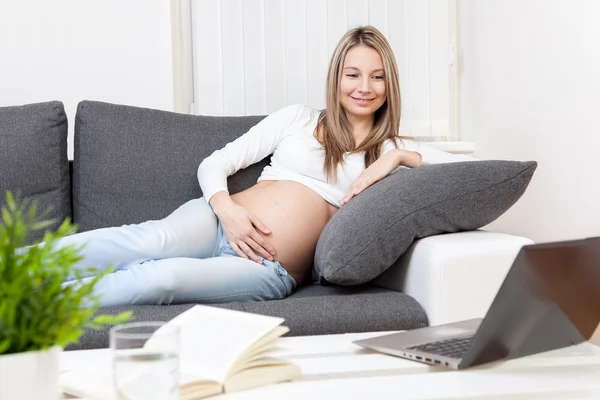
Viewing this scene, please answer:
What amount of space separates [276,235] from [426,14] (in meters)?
1.46

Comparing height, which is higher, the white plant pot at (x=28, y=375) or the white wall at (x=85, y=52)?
the white wall at (x=85, y=52)

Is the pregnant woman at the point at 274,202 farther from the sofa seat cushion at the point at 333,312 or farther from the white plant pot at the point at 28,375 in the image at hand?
the white plant pot at the point at 28,375

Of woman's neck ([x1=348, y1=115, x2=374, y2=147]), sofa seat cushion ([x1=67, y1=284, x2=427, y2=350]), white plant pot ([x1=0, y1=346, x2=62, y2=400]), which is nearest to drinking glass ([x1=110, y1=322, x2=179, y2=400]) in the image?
white plant pot ([x1=0, y1=346, x2=62, y2=400])

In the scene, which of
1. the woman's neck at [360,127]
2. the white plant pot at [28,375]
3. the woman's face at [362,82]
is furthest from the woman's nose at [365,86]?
the white plant pot at [28,375]

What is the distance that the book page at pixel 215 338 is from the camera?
96 centimetres

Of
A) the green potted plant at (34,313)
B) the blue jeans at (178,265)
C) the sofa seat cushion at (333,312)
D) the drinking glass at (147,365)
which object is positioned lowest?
the sofa seat cushion at (333,312)

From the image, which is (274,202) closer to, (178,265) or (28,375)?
(178,265)

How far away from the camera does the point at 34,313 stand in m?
0.66

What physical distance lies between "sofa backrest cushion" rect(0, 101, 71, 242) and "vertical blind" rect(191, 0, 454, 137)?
741 millimetres

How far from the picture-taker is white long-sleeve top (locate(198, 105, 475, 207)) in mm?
2232

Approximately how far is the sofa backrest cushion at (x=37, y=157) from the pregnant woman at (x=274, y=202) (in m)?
0.31

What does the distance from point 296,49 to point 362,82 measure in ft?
2.11

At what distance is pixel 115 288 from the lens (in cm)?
174

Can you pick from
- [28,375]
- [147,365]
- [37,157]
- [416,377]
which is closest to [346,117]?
[37,157]
